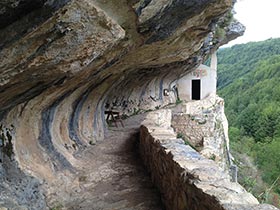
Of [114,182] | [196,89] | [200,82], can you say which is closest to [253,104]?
[196,89]

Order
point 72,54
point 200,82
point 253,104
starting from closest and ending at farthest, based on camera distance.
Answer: point 72,54, point 200,82, point 253,104

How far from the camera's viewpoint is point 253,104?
41.6 meters

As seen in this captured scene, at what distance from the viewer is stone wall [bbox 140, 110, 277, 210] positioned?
8.69 feet

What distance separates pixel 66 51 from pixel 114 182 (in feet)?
8.08

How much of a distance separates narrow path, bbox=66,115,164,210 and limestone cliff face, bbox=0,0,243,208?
403 mm

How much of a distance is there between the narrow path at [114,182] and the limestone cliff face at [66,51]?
1.32 ft

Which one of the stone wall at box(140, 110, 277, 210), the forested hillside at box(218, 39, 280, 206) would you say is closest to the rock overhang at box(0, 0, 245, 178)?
the stone wall at box(140, 110, 277, 210)

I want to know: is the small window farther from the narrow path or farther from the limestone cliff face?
the narrow path

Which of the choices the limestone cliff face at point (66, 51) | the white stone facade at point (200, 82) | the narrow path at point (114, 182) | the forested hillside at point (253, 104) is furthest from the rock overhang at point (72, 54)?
the white stone facade at point (200, 82)

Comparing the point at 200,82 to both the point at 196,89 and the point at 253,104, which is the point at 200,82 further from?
the point at 253,104

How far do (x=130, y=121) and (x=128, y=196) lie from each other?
6.56 m

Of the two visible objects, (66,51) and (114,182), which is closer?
(66,51)

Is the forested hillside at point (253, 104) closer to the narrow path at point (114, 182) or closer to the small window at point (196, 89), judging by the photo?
the small window at point (196, 89)

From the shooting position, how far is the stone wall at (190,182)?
265 cm
